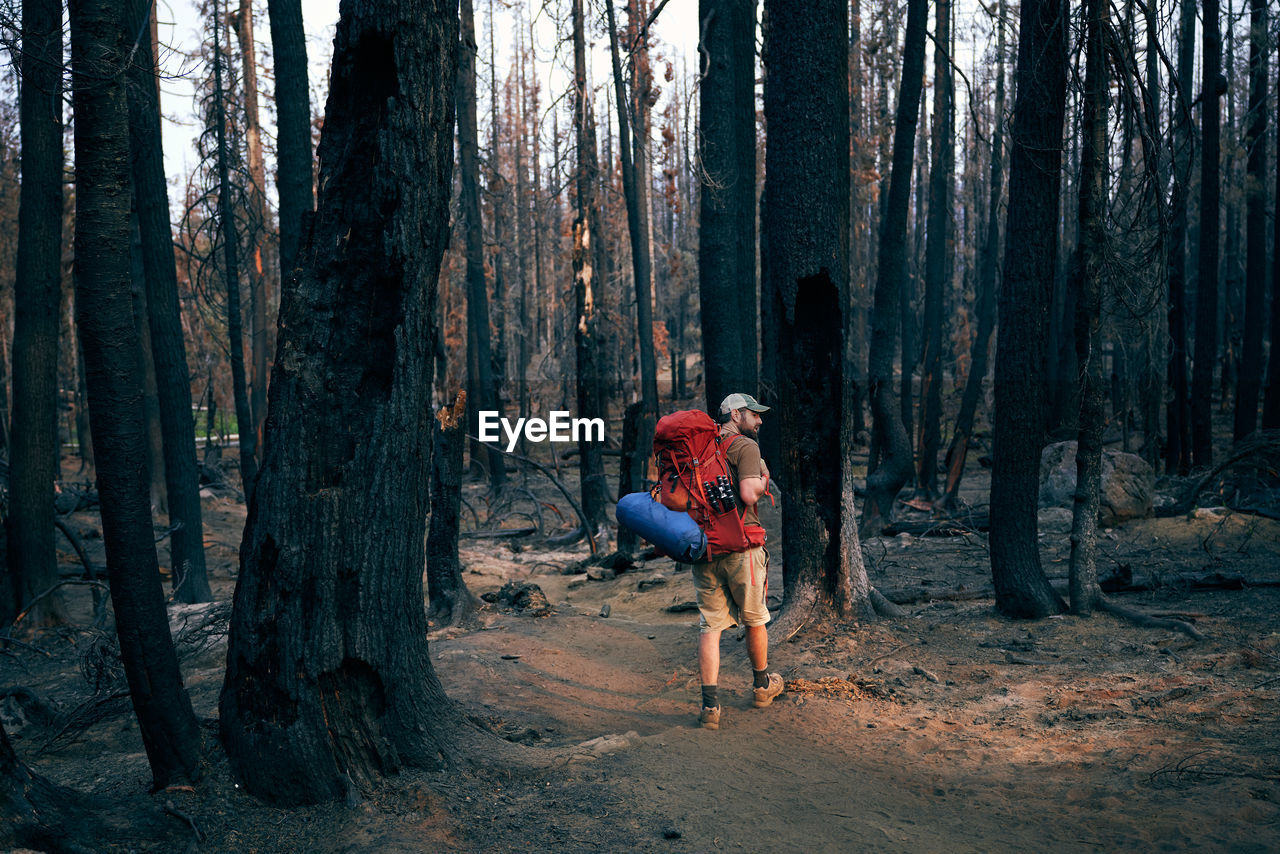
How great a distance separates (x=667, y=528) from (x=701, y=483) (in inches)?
14.4

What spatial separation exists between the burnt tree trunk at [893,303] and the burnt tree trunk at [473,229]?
615cm

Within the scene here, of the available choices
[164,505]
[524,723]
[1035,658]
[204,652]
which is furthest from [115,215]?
[164,505]

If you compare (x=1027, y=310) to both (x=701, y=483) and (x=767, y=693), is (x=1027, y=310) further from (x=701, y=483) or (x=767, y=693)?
(x=767, y=693)

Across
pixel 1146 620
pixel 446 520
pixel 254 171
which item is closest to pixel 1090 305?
pixel 1146 620

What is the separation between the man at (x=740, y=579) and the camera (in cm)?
566

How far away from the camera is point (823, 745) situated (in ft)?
17.4

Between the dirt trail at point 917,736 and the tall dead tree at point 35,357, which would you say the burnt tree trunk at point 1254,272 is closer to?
the dirt trail at point 917,736

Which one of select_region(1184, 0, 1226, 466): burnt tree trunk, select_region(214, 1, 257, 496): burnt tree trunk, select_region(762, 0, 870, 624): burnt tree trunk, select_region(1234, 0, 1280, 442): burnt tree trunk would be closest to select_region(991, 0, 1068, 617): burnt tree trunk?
select_region(762, 0, 870, 624): burnt tree trunk

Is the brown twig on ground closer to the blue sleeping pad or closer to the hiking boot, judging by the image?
the blue sleeping pad

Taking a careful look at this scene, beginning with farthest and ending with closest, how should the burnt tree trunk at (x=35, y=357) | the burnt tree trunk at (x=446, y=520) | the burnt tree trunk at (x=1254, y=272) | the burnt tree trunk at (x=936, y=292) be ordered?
the burnt tree trunk at (x=936, y=292), the burnt tree trunk at (x=1254, y=272), the burnt tree trunk at (x=35, y=357), the burnt tree trunk at (x=446, y=520)

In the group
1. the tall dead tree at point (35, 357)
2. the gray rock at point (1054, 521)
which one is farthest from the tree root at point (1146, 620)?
the tall dead tree at point (35, 357)

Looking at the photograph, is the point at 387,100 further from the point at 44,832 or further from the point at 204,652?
the point at 204,652

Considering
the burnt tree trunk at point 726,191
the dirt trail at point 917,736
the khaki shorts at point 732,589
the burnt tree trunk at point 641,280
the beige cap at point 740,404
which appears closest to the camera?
the dirt trail at point 917,736

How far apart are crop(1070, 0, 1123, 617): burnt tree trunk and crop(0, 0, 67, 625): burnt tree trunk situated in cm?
955
